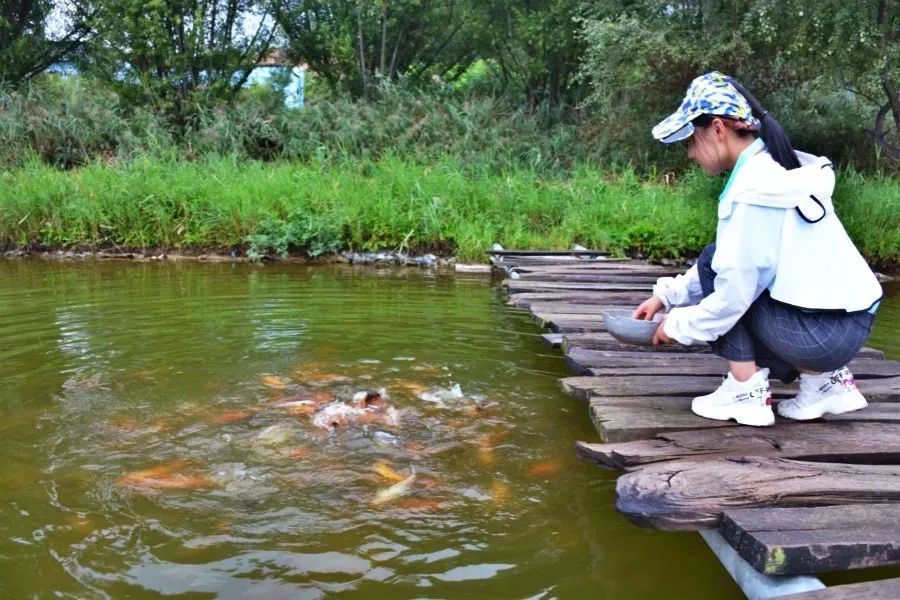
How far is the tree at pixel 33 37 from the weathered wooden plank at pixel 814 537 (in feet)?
54.2

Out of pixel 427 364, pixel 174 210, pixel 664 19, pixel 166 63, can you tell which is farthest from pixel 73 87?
pixel 427 364

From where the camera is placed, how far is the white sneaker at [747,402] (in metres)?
2.77

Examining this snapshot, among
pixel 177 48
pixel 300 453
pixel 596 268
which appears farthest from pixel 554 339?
pixel 177 48

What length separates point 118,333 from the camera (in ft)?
17.6

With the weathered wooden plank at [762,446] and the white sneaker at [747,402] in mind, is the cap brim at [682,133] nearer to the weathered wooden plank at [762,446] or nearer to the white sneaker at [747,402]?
the white sneaker at [747,402]

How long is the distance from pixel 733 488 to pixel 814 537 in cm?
31

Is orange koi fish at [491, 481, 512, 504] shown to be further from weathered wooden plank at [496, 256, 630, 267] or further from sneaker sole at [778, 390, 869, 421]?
weathered wooden plank at [496, 256, 630, 267]

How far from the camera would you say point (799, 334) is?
8.50 ft

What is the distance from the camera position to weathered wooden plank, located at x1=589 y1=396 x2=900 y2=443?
2711mm

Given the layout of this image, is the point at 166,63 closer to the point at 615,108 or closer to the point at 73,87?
the point at 73,87

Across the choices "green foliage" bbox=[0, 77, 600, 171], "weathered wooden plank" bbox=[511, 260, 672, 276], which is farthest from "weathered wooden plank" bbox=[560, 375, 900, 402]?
"green foliage" bbox=[0, 77, 600, 171]

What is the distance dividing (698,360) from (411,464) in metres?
1.61

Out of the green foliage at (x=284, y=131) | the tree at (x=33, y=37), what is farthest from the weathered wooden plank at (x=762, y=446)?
the tree at (x=33, y=37)

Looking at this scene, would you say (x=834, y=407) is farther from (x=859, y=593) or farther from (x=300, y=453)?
(x=300, y=453)
